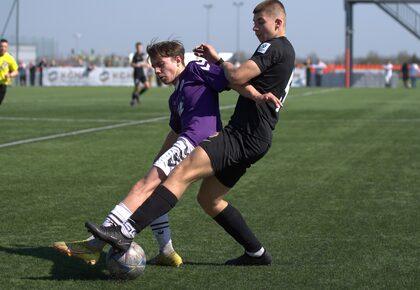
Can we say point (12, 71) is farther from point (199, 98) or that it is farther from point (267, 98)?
point (267, 98)

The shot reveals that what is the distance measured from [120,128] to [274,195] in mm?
9699

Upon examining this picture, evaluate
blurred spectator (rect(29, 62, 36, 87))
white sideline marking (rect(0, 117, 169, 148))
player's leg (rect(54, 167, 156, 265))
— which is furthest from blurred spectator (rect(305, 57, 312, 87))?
player's leg (rect(54, 167, 156, 265))

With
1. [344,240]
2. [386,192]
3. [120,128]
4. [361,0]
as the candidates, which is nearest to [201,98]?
[344,240]

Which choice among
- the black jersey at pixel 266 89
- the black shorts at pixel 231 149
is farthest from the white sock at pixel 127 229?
the black jersey at pixel 266 89

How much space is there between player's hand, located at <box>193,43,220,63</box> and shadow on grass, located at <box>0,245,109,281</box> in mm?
1595

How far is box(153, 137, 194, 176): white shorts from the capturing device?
619 centimetres

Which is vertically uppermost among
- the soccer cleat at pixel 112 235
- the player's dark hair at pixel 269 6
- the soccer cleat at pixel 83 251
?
the player's dark hair at pixel 269 6

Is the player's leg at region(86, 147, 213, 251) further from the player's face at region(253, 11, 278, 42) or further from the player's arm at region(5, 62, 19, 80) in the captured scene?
the player's arm at region(5, 62, 19, 80)

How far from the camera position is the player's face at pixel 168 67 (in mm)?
6426

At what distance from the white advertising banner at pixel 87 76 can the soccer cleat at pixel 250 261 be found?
184 feet

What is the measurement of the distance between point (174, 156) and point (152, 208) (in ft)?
1.41

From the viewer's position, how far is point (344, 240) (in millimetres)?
7461

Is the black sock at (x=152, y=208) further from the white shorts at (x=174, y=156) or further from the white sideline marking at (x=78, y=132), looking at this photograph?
the white sideline marking at (x=78, y=132)

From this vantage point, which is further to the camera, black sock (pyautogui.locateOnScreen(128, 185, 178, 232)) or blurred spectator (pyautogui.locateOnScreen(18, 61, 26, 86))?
blurred spectator (pyautogui.locateOnScreen(18, 61, 26, 86))
